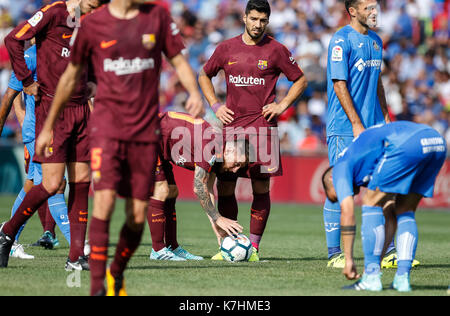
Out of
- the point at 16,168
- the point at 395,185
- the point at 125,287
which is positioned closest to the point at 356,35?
the point at 395,185

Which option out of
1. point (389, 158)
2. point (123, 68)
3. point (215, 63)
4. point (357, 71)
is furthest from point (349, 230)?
point (215, 63)

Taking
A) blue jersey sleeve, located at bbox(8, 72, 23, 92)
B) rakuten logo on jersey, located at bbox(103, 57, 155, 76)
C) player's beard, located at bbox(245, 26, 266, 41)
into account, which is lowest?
blue jersey sleeve, located at bbox(8, 72, 23, 92)

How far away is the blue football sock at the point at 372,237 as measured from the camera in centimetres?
658

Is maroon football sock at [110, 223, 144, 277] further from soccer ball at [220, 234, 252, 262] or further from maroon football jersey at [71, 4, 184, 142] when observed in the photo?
soccer ball at [220, 234, 252, 262]

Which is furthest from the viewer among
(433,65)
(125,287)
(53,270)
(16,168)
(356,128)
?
(433,65)

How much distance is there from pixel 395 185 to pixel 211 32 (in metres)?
17.3

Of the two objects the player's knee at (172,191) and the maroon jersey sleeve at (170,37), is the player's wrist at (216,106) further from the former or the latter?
the maroon jersey sleeve at (170,37)

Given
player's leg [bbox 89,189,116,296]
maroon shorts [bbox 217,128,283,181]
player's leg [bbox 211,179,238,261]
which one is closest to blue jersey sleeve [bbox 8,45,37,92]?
maroon shorts [bbox 217,128,283,181]

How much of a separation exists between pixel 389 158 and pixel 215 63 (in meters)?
3.49

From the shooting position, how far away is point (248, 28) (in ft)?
30.4

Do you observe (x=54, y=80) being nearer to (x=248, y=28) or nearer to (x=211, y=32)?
(x=248, y=28)

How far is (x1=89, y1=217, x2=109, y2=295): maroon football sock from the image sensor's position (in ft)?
A: 18.5

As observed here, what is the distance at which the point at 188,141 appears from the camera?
9.03 metres

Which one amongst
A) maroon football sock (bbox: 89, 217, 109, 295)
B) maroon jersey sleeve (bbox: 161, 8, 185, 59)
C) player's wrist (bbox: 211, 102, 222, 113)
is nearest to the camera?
maroon football sock (bbox: 89, 217, 109, 295)
